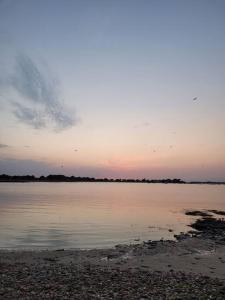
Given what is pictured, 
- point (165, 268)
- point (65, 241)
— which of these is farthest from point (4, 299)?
point (65, 241)

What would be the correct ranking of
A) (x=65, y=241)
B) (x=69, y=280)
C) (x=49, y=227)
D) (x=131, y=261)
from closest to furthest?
(x=69, y=280)
(x=131, y=261)
(x=65, y=241)
(x=49, y=227)

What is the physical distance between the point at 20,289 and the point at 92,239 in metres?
20.3

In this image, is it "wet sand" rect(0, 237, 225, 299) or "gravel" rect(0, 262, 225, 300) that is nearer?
"gravel" rect(0, 262, 225, 300)

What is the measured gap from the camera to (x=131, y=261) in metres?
22.2

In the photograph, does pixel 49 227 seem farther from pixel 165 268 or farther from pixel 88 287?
pixel 88 287

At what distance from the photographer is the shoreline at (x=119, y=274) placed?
43.9 ft

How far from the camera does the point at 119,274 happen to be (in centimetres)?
1692

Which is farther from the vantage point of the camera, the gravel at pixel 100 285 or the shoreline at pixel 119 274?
the shoreline at pixel 119 274

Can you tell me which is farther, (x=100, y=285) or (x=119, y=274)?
(x=119, y=274)

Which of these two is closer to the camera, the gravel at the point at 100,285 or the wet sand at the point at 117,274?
the gravel at the point at 100,285

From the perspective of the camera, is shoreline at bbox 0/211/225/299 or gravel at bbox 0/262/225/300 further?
shoreline at bbox 0/211/225/299

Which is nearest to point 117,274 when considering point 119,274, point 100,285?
point 119,274

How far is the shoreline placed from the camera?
527 inches

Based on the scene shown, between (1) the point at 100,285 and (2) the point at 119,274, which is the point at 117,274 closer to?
(2) the point at 119,274
